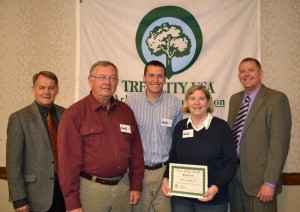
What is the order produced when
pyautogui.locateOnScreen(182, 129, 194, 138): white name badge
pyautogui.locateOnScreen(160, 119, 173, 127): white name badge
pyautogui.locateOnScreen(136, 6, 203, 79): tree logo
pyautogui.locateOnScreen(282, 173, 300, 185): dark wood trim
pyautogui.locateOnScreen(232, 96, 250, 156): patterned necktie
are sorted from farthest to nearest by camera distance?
1. pyautogui.locateOnScreen(136, 6, 203, 79): tree logo
2. pyautogui.locateOnScreen(282, 173, 300, 185): dark wood trim
3. pyautogui.locateOnScreen(160, 119, 173, 127): white name badge
4. pyautogui.locateOnScreen(232, 96, 250, 156): patterned necktie
5. pyautogui.locateOnScreen(182, 129, 194, 138): white name badge

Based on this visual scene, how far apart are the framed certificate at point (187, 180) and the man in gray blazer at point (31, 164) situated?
106 centimetres

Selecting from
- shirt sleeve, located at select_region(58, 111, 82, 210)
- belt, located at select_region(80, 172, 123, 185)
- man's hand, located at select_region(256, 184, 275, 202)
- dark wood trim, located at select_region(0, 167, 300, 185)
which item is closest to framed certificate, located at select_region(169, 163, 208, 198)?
belt, located at select_region(80, 172, 123, 185)

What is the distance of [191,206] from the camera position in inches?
89.5

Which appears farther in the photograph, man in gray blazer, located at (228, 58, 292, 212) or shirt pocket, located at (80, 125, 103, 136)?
man in gray blazer, located at (228, 58, 292, 212)

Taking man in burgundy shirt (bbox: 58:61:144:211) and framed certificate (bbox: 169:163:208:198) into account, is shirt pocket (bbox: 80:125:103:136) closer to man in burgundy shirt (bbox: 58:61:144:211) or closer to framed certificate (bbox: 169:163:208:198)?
man in burgundy shirt (bbox: 58:61:144:211)

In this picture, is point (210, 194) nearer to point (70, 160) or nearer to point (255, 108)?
point (255, 108)

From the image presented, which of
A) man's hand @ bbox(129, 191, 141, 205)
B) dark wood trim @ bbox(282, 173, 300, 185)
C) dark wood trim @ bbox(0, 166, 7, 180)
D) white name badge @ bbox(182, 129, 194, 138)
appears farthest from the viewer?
dark wood trim @ bbox(0, 166, 7, 180)

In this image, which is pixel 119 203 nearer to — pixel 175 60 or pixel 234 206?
pixel 234 206

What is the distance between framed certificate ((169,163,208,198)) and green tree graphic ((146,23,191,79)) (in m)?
1.50

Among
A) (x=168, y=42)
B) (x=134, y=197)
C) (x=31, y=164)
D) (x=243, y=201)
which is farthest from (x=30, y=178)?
(x=168, y=42)

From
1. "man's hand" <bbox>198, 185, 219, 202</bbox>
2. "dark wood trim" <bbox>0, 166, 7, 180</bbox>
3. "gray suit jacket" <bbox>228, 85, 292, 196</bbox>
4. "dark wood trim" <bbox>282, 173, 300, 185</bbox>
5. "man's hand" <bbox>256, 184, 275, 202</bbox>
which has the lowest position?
"dark wood trim" <bbox>0, 166, 7, 180</bbox>

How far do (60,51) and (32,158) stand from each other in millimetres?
1702

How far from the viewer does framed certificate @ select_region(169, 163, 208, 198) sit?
2168 millimetres

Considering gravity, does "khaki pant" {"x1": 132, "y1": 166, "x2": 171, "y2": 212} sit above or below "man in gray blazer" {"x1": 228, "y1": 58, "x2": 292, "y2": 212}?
below
